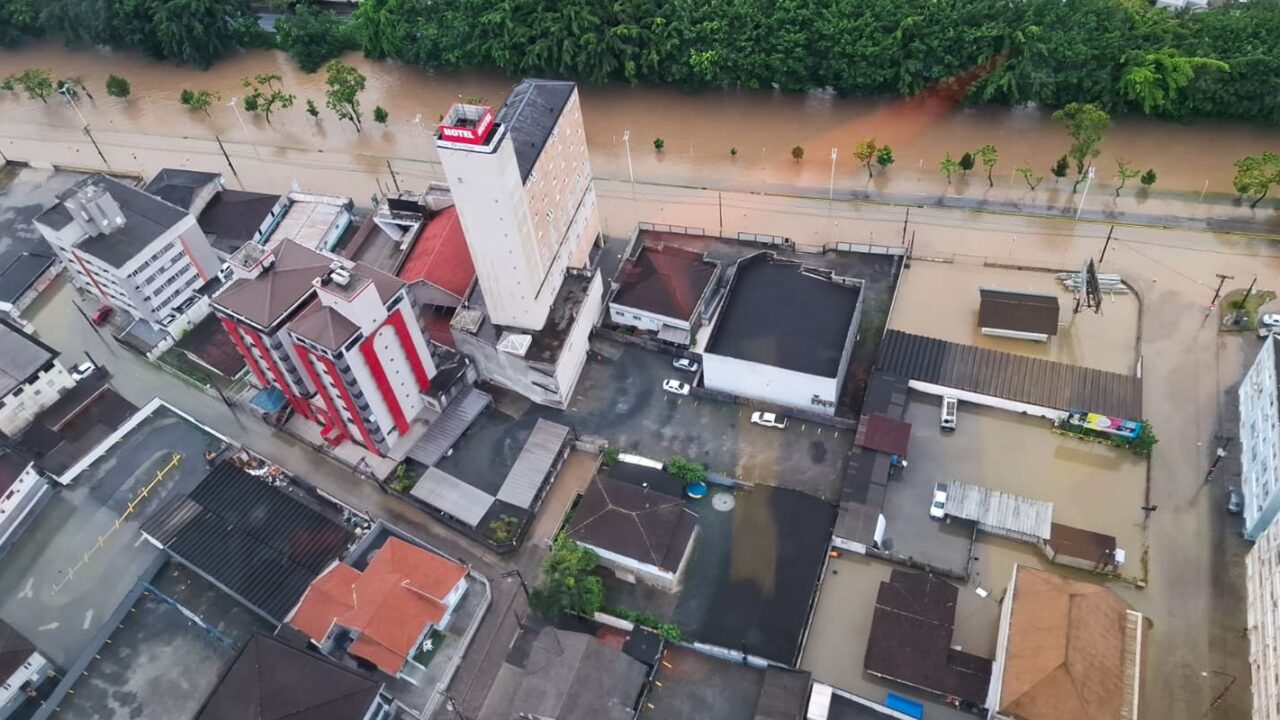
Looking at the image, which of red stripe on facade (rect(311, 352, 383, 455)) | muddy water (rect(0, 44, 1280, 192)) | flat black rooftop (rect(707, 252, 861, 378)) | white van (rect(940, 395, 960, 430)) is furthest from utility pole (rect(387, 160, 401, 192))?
white van (rect(940, 395, 960, 430))

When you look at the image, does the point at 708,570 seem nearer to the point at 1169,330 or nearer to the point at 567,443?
the point at 567,443

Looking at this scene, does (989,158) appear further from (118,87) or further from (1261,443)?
(118,87)

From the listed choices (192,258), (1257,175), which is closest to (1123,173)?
(1257,175)

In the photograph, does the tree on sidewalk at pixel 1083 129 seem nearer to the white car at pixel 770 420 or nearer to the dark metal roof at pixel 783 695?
the white car at pixel 770 420

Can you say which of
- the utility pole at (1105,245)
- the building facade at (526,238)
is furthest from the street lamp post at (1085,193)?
the building facade at (526,238)

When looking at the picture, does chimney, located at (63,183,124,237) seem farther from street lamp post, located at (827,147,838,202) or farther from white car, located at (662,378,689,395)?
street lamp post, located at (827,147,838,202)

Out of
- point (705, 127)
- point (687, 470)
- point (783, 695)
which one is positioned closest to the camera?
point (783, 695)

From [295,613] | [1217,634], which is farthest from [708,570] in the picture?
[1217,634]
